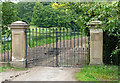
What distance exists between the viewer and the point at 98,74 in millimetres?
6996

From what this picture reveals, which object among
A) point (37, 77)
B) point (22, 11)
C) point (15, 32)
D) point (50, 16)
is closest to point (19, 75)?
point (37, 77)

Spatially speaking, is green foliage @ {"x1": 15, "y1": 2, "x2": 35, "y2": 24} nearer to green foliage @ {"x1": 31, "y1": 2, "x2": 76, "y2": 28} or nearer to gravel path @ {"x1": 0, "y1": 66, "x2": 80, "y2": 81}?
green foliage @ {"x1": 31, "y1": 2, "x2": 76, "y2": 28}

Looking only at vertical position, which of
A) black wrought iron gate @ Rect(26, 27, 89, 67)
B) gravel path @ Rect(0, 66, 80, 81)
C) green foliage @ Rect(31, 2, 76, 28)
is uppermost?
green foliage @ Rect(31, 2, 76, 28)

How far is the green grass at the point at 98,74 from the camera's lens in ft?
21.3

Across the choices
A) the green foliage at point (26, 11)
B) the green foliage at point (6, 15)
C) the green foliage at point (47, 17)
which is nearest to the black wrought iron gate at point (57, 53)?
the green foliage at point (6, 15)

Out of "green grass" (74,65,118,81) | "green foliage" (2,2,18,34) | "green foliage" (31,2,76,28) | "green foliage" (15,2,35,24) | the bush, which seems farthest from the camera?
"green foliage" (15,2,35,24)

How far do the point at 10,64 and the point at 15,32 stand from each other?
5.29 feet

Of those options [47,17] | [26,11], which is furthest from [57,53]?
[26,11]

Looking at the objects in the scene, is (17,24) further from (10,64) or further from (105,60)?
(105,60)

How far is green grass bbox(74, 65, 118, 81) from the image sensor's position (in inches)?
255

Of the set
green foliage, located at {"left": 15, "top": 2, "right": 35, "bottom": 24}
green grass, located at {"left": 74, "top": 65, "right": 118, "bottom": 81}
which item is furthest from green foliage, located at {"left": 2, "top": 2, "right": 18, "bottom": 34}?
green foliage, located at {"left": 15, "top": 2, "right": 35, "bottom": 24}

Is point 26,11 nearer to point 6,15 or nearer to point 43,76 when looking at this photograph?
point 6,15

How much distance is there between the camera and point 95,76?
673 centimetres

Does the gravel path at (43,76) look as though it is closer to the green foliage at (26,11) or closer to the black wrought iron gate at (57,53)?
the black wrought iron gate at (57,53)
